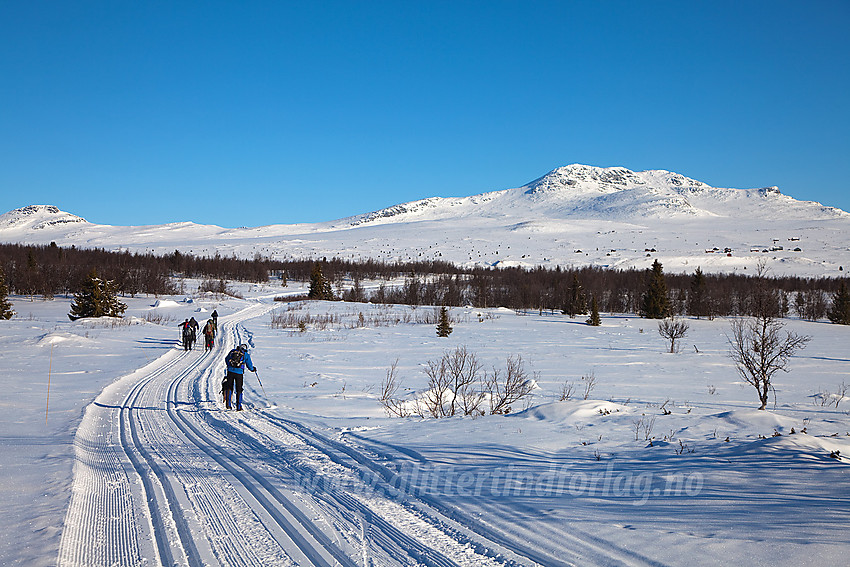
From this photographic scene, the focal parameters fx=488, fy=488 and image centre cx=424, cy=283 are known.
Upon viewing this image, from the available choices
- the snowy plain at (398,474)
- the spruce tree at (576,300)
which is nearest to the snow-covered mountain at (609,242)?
the spruce tree at (576,300)

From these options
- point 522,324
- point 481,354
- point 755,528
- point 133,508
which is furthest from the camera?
point 522,324

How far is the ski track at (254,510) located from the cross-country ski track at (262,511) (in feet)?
0.04

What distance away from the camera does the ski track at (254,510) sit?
398 cm

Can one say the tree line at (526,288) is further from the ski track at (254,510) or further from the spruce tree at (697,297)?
the ski track at (254,510)

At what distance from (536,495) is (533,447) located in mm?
1606

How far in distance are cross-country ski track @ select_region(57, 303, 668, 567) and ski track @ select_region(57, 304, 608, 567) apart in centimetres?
1

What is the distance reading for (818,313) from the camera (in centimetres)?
5844

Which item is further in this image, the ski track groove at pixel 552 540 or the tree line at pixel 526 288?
the tree line at pixel 526 288

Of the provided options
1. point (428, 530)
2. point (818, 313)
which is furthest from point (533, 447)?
point (818, 313)

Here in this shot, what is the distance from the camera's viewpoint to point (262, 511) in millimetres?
4855

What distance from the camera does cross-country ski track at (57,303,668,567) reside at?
156 inches

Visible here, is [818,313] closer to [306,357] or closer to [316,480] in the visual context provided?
[306,357]

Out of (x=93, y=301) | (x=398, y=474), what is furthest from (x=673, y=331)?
(x=93, y=301)

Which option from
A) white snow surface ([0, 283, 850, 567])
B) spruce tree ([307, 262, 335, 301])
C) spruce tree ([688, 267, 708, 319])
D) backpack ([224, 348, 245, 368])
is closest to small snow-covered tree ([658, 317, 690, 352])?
white snow surface ([0, 283, 850, 567])
